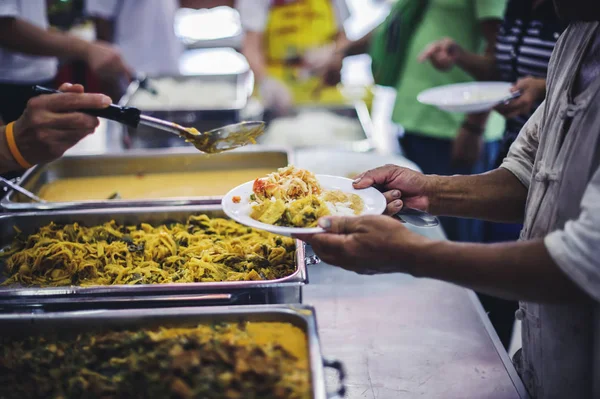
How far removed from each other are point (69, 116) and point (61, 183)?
36.8 inches

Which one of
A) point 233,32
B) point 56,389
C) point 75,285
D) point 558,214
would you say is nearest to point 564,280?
point 558,214

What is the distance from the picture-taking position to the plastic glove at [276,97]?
12.5ft

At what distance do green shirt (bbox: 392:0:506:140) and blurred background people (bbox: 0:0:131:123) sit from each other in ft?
5.79

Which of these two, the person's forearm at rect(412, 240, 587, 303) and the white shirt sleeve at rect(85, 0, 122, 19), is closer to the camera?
the person's forearm at rect(412, 240, 587, 303)

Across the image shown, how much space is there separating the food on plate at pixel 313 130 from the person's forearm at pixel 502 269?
2191 mm

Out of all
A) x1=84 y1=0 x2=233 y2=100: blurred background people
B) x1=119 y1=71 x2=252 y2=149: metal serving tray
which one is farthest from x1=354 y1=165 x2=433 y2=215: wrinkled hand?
x1=84 y1=0 x2=233 y2=100: blurred background people

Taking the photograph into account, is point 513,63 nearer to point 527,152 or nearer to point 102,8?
point 527,152

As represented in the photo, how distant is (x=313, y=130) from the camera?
3568 millimetres

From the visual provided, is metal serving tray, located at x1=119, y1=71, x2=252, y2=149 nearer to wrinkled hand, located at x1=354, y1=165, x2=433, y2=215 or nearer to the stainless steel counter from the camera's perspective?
the stainless steel counter

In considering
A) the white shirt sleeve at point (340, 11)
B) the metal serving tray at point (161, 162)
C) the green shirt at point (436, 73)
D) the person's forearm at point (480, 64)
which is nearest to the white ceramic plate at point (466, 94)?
the person's forearm at point (480, 64)

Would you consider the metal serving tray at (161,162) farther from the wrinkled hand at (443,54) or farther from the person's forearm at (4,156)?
the wrinkled hand at (443,54)

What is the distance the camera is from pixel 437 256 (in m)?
1.18

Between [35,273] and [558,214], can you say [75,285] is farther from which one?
[558,214]

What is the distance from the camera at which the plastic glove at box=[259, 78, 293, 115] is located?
382cm
